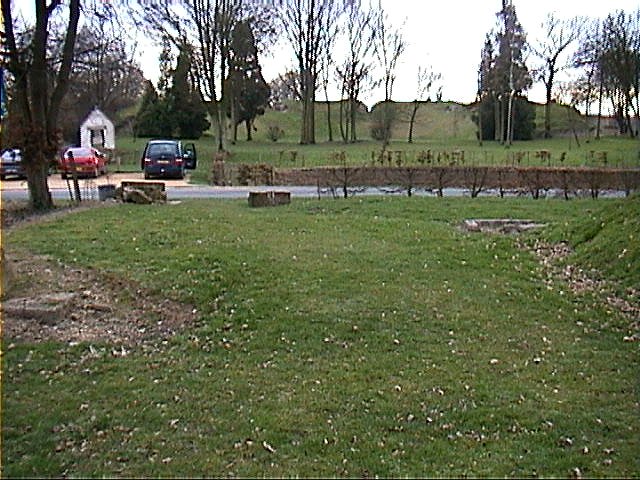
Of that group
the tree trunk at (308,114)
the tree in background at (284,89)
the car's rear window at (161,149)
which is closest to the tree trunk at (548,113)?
the tree trunk at (308,114)

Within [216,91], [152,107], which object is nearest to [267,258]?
[216,91]

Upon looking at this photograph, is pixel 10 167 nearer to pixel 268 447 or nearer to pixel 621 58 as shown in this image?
pixel 268 447

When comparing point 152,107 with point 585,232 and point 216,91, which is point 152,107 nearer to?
point 216,91

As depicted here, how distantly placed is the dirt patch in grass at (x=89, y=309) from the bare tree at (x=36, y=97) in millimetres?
7623

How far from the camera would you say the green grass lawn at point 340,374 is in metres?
4.34

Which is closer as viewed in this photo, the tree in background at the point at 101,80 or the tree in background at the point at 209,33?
the tree in background at the point at 101,80

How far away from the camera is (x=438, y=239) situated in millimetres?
12188

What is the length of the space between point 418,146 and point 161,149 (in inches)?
938

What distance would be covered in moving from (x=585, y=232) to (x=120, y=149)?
123 feet

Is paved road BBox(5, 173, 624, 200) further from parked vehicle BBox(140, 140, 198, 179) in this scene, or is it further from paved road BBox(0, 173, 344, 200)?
parked vehicle BBox(140, 140, 198, 179)

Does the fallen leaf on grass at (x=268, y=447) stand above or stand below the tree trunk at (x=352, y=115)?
below

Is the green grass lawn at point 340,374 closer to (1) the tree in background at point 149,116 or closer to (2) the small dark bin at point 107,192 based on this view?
Result: (2) the small dark bin at point 107,192

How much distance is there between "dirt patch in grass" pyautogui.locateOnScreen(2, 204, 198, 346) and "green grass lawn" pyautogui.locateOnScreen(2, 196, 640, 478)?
9.4 inches

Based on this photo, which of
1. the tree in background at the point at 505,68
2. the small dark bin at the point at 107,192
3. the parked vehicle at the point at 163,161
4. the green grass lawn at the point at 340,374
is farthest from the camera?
the tree in background at the point at 505,68
